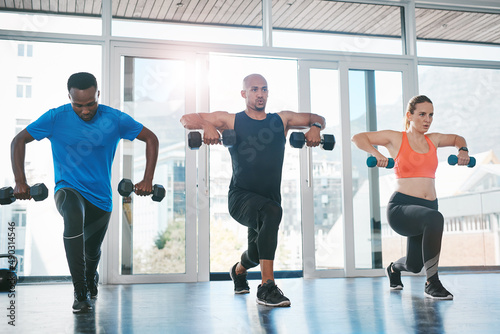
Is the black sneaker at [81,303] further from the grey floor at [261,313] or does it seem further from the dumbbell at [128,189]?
the dumbbell at [128,189]

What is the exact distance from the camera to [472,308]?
8.76 ft

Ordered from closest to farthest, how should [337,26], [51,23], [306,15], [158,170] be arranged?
[51,23] < [158,170] < [306,15] < [337,26]

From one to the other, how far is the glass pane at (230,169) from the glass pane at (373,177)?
2.20 feet

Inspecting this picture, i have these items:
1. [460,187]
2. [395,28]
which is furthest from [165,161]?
[460,187]

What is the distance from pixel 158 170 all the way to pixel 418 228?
2.73 meters

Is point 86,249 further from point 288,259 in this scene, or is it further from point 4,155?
point 288,259

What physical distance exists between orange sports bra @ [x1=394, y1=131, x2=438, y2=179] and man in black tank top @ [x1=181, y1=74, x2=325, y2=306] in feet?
1.87

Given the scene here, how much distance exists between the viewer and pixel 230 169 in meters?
6.68

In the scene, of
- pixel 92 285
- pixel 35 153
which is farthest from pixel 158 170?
pixel 92 285

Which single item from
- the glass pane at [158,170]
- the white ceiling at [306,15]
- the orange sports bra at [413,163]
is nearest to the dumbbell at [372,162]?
the orange sports bra at [413,163]

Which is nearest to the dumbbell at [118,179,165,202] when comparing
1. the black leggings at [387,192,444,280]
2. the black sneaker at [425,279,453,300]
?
the black leggings at [387,192,444,280]

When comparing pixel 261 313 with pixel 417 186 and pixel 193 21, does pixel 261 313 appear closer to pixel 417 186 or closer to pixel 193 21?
pixel 417 186

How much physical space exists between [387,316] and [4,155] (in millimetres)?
3802

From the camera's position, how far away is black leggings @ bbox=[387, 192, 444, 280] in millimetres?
3189
